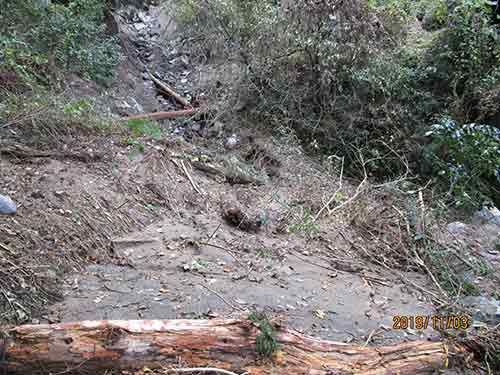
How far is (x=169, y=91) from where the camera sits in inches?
254

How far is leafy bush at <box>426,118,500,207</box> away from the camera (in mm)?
4312

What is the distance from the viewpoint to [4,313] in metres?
2.20

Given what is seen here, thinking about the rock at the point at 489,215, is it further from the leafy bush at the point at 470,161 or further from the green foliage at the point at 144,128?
the green foliage at the point at 144,128

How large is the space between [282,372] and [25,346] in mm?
1076

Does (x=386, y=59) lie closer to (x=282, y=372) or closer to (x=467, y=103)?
(x=467, y=103)

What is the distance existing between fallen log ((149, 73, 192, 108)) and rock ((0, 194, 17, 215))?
138 inches

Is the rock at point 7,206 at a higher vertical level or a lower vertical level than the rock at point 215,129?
higher

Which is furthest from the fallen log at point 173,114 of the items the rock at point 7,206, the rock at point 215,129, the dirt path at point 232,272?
the rock at point 7,206

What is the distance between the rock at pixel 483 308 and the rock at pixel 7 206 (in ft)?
9.77

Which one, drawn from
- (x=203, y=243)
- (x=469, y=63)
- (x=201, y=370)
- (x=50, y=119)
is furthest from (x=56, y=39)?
(x=469, y=63)

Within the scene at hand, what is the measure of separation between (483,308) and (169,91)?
4.90 m

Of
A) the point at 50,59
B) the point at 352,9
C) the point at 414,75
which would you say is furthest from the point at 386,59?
the point at 50,59

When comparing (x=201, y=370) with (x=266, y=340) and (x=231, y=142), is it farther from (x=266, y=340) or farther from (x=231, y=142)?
(x=231, y=142)
